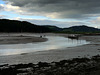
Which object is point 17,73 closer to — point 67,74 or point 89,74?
point 67,74

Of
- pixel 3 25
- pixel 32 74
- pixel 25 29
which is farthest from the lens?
pixel 25 29

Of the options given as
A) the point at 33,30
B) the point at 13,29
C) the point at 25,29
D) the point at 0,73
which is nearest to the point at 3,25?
the point at 13,29

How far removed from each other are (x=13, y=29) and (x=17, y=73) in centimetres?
15743

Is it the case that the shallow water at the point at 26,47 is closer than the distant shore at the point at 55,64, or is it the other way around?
the distant shore at the point at 55,64

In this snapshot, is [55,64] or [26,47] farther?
[26,47]

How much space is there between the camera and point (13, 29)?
165 m

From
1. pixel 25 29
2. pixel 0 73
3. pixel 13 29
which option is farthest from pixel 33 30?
pixel 0 73

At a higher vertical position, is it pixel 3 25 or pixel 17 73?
pixel 3 25

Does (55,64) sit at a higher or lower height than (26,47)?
higher

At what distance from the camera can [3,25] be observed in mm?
157500

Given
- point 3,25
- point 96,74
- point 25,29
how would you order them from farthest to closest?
point 25,29
point 3,25
point 96,74

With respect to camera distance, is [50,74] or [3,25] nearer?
[50,74]

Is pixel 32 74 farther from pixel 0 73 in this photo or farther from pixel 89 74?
pixel 89 74

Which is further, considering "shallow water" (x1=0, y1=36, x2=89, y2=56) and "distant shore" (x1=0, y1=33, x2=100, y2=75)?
"shallow water" (x1=0, y1=36, x2=89, y2=56)
